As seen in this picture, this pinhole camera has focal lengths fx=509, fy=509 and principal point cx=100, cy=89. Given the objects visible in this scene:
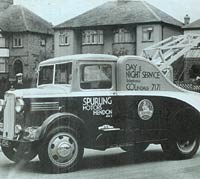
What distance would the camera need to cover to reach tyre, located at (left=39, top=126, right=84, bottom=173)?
6.56 meters

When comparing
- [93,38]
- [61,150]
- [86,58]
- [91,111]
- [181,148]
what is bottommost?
[181,148]

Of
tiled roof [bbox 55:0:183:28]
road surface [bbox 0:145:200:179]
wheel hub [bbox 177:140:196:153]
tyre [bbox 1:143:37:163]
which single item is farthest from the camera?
tiled roof [bbox 55:0:183:28]

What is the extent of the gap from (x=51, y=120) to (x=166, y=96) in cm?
190

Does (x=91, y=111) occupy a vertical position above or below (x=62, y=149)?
above

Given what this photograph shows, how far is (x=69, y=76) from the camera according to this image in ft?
23.2

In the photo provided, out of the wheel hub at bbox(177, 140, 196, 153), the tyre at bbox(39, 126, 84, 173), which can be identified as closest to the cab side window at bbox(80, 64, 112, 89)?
the tyre at bbox(39, 126, 84, 173)

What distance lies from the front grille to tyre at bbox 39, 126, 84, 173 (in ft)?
0.94

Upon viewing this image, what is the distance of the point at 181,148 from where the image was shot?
25.9 feet

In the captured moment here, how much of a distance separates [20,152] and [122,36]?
27047mm

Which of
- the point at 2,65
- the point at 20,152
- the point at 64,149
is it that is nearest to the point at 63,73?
the point at 64,149

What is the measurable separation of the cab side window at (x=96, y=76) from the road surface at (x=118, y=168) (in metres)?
1.15

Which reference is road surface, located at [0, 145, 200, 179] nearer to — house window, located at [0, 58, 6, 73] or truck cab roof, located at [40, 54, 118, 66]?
truck cab roof, located at [40, 54, 118, 66]

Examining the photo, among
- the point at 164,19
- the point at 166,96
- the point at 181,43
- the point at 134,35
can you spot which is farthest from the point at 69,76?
the point at 134,35

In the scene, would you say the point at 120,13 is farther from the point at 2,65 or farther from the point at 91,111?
the point at 2,65
